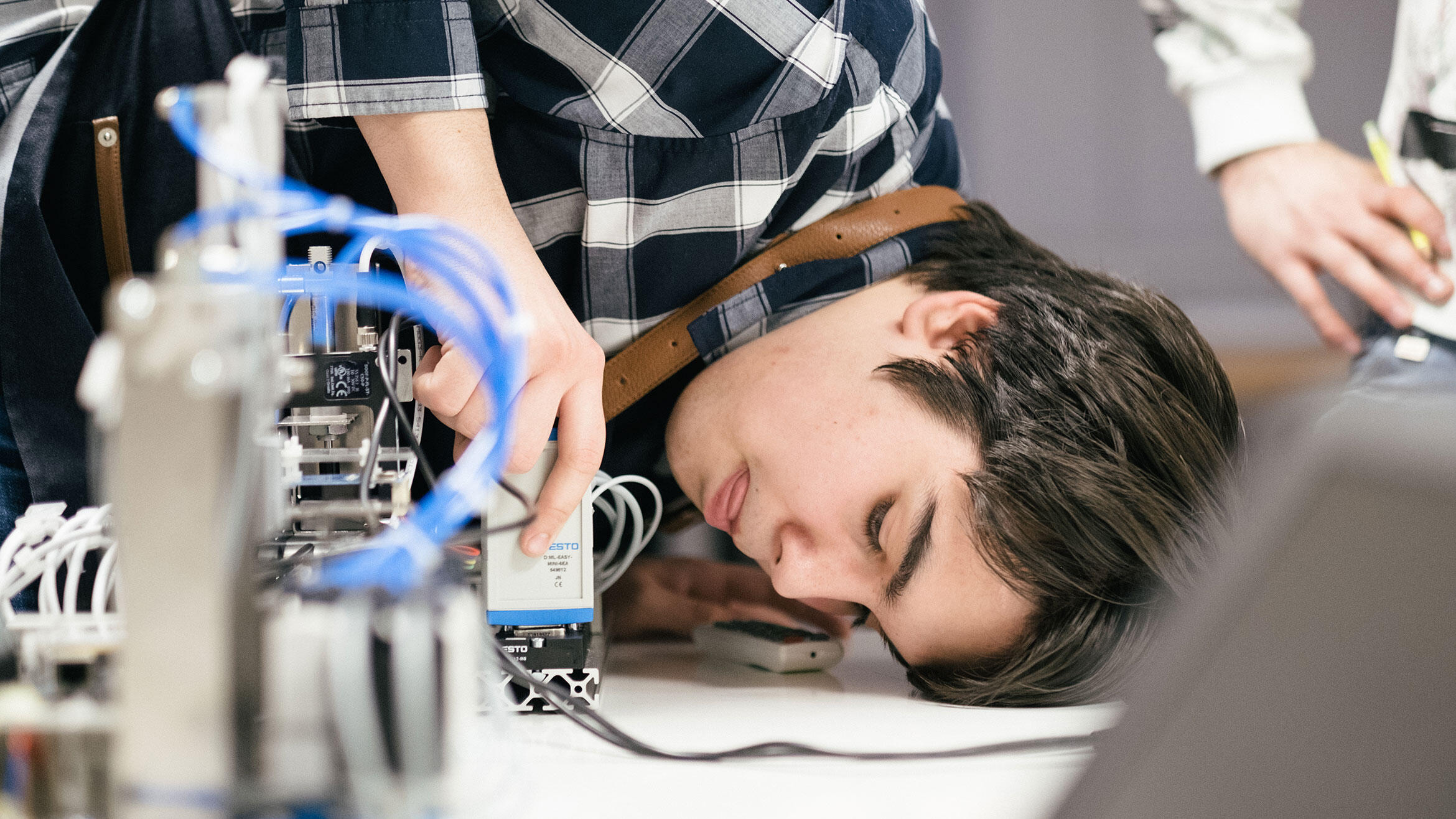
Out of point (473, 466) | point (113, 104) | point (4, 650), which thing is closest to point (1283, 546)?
point (473, 466)

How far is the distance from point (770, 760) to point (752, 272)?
1.91 ft

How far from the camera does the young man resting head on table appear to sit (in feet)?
3.20

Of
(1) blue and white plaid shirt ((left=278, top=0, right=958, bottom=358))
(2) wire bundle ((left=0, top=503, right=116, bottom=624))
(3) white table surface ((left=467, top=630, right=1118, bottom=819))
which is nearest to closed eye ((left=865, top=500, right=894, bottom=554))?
(3) white table surface ((left=467, top=630, right=1118, bottom=819))

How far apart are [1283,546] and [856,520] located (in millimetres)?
655

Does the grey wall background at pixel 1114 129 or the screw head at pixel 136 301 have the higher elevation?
the grey wall background at pixel 1114 129

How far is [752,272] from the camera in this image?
3.79ft

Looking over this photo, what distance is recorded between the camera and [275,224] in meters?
0.45

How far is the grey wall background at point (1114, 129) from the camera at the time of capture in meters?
3.19

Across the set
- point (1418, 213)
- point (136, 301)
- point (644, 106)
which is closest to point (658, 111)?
point (644, 106)

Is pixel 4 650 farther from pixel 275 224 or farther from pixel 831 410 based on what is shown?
pixel 831 410

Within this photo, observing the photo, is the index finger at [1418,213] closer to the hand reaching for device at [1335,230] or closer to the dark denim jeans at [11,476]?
the hand reaching for device at [1335,230]

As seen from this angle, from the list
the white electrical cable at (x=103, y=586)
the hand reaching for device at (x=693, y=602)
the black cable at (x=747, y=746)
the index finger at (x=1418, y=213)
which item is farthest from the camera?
the hand reaching for device at (x=693, y=602)

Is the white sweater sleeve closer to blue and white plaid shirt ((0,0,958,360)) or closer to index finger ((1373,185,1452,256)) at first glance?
index finger ((1373,185,1452,256))

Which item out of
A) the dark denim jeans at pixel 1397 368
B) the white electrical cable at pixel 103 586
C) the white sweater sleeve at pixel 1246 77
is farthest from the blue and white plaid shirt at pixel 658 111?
the dark denim jeans at pixel 1397 368
